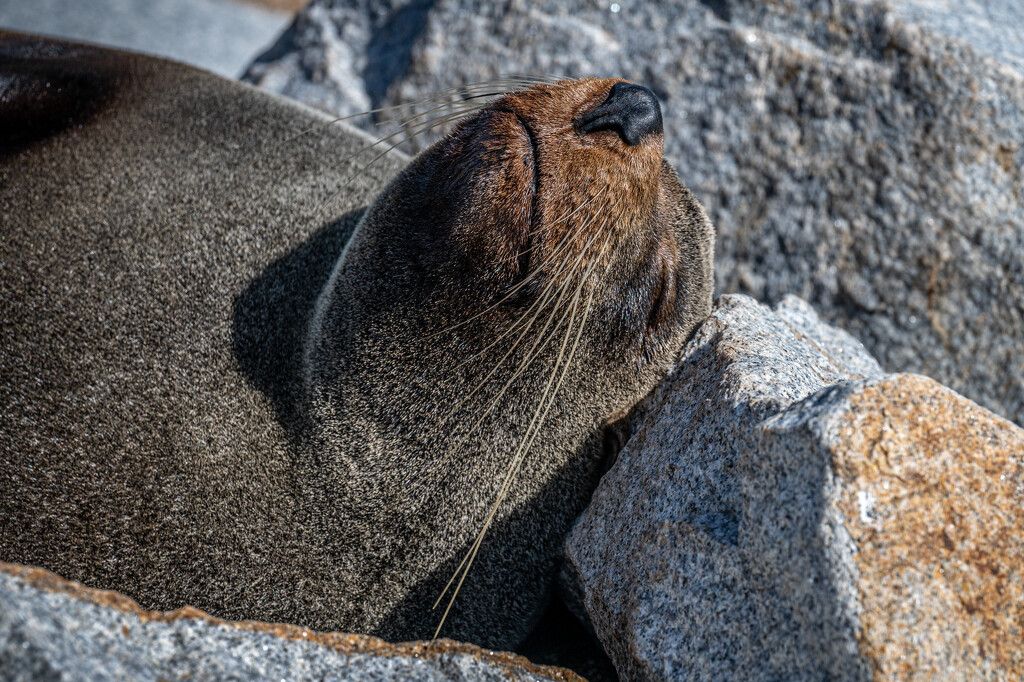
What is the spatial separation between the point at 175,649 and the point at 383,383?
1089 millimetres

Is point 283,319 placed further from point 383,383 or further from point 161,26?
point 161,26

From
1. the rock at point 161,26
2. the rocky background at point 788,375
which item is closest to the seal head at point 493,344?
the rocky background at point 788,375

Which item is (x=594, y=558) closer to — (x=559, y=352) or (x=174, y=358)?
(x=559, y=352)

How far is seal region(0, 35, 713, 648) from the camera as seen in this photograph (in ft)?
8.13

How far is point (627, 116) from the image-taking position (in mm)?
2447

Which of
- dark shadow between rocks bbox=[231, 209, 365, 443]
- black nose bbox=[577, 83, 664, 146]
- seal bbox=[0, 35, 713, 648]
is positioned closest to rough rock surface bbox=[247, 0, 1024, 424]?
seal bbox=[0, 35, 713, 648]

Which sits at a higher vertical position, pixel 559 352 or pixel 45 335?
pixel 559 352

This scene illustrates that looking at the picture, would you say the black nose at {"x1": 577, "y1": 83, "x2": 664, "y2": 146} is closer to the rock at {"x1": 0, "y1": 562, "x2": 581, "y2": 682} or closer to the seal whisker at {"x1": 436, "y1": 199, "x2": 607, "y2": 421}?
the seal whisker at {"x1": 436, "y1": 199, "x2": 607, "y2": 421}

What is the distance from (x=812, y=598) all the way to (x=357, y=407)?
1.49 metres

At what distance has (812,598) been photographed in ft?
5.84

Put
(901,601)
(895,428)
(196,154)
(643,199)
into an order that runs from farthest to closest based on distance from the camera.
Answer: (196,154) < (643,199) < (895,428) < (901,601)

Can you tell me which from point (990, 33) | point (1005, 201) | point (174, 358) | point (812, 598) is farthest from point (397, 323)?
point (990, 33)

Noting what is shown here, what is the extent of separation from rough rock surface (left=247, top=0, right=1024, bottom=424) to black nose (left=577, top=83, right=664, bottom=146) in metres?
1.81

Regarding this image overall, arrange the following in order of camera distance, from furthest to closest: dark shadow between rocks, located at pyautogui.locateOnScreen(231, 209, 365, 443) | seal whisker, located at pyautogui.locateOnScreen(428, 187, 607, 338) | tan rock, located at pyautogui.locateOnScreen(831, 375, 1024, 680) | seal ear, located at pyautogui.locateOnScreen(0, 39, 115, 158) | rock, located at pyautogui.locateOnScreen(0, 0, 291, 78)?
rock, located at pyautogui.locateOnScreen(0, 0, 291, 78), seal ear, located at pyautogui.locateOnScreen(0, 39, 115, 158), dark shadow between rocks, located at pyautogui.locateOnScreen(231, 209, 365, 443), seal whisker, located at pyautogui.locateOnScreen(428, 187, 607, 338), tan rock, located at pyautogui.locateOnScreen(831, 375, 1024, 680)
